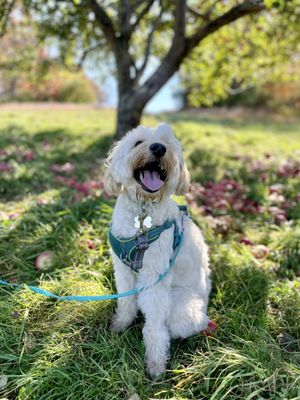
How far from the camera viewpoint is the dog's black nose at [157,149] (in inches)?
102

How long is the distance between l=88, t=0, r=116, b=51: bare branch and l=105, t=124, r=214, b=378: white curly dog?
4.85 m

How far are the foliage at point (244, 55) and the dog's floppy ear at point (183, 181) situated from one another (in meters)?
6.08

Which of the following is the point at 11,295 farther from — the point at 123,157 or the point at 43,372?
the point at 123,157

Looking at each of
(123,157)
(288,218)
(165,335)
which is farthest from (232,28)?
(165,335)

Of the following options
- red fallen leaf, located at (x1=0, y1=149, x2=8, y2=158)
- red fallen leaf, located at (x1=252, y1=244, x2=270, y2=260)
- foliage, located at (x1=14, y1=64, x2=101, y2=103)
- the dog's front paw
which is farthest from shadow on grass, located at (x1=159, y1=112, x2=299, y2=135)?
foliage, located at (x1=14, y1=64, x2=101, y2=103)

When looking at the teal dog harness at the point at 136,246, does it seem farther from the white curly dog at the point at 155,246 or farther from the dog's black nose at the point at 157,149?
the dog's black nose at the point at 157,149

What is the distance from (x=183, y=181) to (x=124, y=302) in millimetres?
1153

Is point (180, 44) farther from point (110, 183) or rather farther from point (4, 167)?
point (110, 183)

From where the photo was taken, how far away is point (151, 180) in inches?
105

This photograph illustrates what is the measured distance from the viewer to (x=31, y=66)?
9.26 meters

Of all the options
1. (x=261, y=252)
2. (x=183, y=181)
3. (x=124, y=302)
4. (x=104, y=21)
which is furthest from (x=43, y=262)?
(x=104, y=21)

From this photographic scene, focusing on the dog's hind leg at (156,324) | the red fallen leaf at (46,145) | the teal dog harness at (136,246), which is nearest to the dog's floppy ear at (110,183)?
the teal dog harness at (136,246)

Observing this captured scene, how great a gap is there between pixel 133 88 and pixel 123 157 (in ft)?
17.4

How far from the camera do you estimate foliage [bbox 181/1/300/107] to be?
805cm
